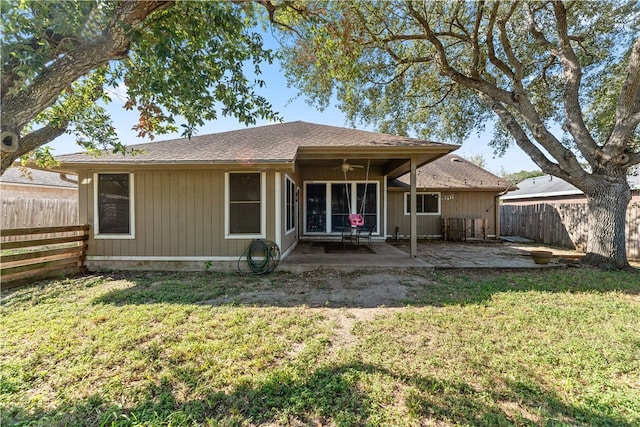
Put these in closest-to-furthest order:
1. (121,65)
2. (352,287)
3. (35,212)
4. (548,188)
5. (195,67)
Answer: (195,67), (121,65), (352,287), (35,212), (548,188)

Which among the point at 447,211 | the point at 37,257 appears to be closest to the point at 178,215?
the point at 37,257

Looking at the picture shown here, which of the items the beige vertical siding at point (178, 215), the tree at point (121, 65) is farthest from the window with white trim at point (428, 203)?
the tree at point (121, 65)

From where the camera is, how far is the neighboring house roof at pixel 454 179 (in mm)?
11117

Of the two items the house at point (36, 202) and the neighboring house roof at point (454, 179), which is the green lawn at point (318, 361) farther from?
the neighboring house roof at point (454, 179)

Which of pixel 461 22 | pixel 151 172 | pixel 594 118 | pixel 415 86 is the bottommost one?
pixel 151 172

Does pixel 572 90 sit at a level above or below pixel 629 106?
above

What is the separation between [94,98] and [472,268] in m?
7.37

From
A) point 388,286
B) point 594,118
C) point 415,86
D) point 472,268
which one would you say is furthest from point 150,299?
point 594,118

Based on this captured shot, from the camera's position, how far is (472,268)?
6.04 meters

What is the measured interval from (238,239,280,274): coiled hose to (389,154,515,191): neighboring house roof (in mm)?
7009

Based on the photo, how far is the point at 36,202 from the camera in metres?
9.03

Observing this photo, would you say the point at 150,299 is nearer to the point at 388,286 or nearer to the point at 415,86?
the point at 388,286

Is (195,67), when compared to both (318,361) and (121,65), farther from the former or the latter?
(318,361)

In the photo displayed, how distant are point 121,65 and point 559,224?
496 inches
